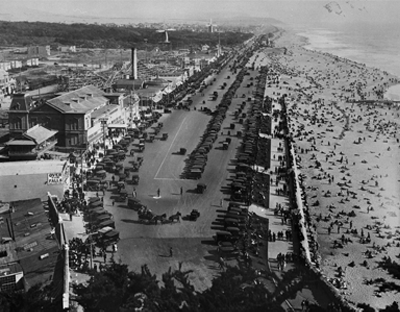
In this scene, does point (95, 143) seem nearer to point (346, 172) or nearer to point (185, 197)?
point (185, 197)

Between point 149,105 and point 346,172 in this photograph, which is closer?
point 346,172

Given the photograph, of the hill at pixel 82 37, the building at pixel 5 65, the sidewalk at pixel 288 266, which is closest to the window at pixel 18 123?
the sidewalk at pixel 288 266

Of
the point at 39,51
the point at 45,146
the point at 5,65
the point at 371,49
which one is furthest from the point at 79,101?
the point at 371,49

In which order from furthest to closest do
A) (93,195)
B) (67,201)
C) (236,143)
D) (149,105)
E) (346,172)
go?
(149,105)
(236,143)
(346,172)
(93,195)
(67,201)

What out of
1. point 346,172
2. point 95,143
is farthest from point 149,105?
point 346,172

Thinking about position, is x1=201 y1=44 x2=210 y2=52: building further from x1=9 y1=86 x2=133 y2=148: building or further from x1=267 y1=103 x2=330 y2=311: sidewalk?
x1=267 y1=103 x2=330 y2=311: sidewalk

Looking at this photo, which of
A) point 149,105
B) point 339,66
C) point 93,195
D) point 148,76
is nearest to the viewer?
point 93,195

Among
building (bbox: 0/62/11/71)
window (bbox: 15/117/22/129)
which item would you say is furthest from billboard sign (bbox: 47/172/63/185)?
building (bbox: 0/62/11/71)
